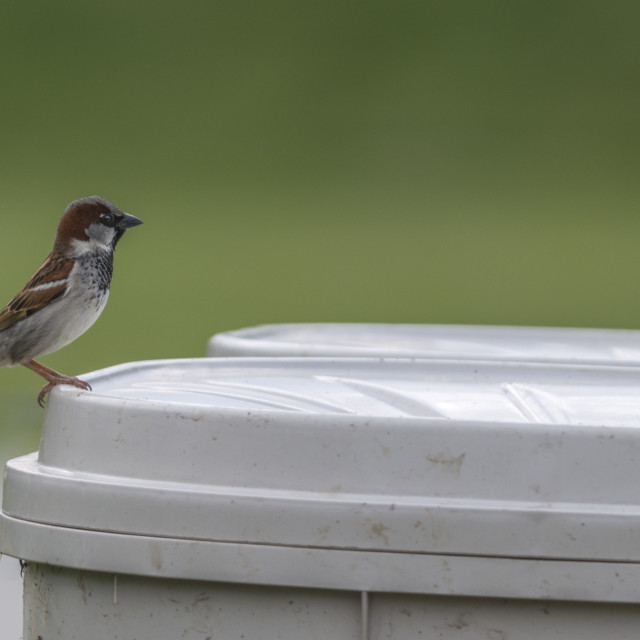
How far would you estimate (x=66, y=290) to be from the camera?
2.22 metres

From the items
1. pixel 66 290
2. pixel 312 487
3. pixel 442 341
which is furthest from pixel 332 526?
pixel 442 341

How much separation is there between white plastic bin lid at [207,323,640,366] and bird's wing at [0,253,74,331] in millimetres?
469

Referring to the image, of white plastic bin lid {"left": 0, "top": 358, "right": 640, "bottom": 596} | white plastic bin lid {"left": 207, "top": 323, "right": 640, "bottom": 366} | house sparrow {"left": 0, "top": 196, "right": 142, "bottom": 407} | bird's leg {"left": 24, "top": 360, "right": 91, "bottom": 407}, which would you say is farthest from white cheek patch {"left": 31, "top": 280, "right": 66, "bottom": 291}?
white plastic bin lid {"left": 0, "top": 358, "right": 640, "bottom": 596}

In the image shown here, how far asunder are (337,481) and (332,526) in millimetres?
52

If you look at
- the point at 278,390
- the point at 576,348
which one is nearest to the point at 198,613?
the point at 278,390

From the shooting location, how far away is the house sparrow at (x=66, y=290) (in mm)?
2223

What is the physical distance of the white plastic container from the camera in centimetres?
111

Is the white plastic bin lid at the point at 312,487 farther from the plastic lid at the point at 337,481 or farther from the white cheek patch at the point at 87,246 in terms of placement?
the white cheek patch at the point at 87,246

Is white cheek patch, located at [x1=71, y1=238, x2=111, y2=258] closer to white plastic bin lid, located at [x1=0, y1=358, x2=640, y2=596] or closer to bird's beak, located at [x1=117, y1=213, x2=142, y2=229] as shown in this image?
bird's beak, located at [x1=117, y1=213, x2=142, y2=229]

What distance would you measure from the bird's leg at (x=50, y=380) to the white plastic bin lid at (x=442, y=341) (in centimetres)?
48

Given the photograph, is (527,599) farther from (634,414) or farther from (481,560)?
(634,414)

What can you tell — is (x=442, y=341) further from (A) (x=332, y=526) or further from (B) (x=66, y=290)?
(A) (x=332, y=526)

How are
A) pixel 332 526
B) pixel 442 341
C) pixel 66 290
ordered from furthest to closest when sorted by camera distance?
pixel 442 341 → pixel 66 290 → pixel 332 526

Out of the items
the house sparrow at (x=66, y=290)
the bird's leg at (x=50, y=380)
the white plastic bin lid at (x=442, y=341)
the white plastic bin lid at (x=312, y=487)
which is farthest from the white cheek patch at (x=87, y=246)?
the white plastic bin lid at (x=312, y=487)
